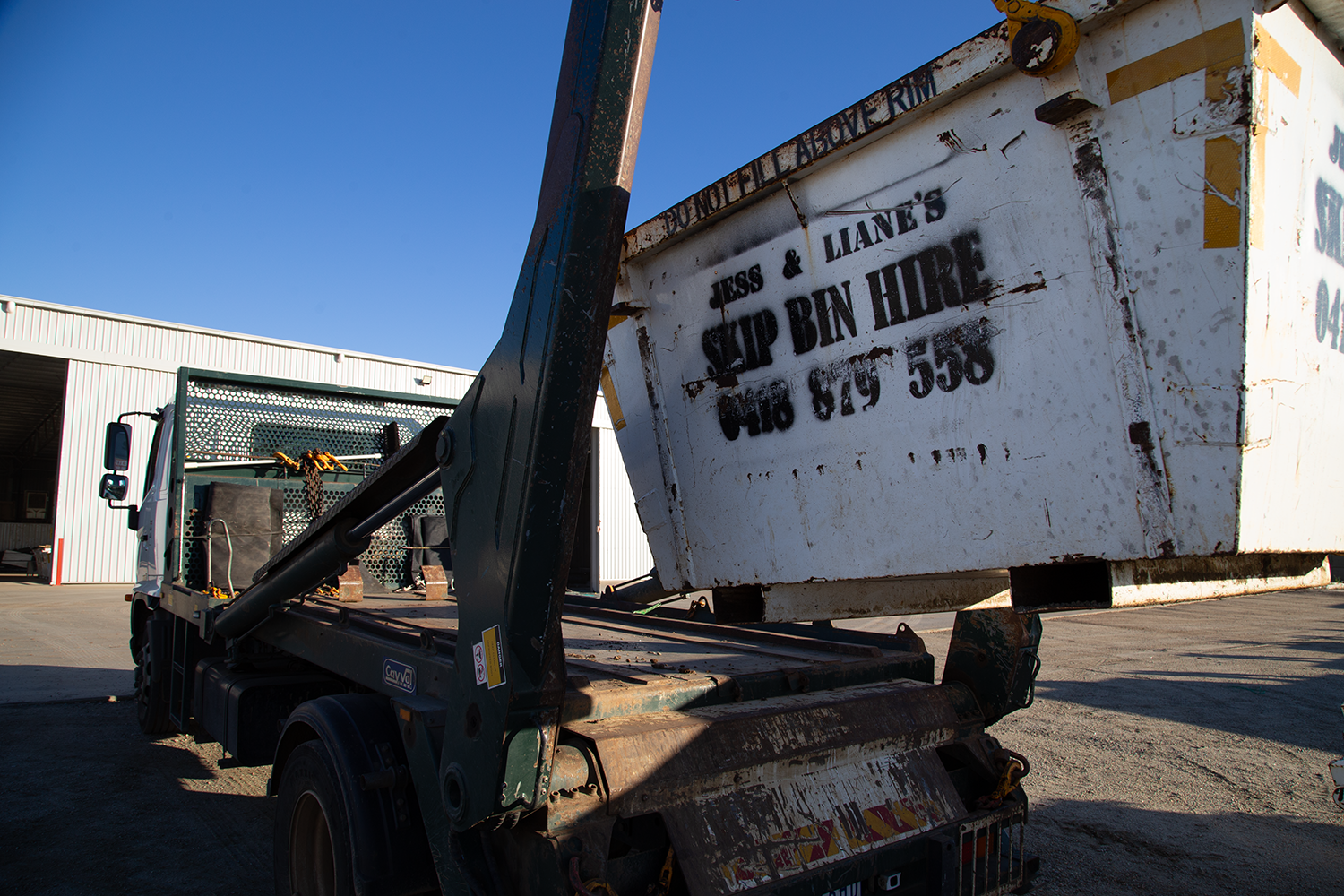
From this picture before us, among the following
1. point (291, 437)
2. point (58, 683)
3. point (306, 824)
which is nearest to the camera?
point (306, 824)

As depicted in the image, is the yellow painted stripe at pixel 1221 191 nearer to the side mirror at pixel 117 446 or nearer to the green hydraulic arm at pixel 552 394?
the green hydraulic arm at pixel 552 394

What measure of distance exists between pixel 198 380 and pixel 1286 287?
226 inches

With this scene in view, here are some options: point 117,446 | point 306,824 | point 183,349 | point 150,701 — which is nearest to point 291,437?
point 117,446

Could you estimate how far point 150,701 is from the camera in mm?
5480

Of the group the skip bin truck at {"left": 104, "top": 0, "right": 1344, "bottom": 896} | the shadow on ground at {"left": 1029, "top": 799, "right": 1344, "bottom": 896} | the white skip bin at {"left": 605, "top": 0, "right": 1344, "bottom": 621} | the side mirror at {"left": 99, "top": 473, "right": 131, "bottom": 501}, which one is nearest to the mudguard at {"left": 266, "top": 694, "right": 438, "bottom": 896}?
the skip bin truck at {"left": 104, "top": 0, "right": 1344, "bottom": 896}

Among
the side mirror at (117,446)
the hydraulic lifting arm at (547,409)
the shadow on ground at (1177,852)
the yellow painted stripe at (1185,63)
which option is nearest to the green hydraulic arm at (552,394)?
the hydraulic lifting arm at (547,409)

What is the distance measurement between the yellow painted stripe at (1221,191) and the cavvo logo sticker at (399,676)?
2.34m

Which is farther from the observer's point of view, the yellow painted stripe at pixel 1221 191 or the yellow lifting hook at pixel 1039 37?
the yellow lifting hook at pixel 1039 37

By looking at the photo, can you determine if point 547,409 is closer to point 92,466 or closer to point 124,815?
point 124,815

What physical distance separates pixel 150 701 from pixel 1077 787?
6353 mm

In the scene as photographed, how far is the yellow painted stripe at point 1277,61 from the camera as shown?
5.45ft

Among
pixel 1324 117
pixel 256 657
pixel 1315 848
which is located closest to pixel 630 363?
pixel 1324 117

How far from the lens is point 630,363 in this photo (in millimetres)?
3180

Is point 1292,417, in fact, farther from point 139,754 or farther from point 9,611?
point 9,611
